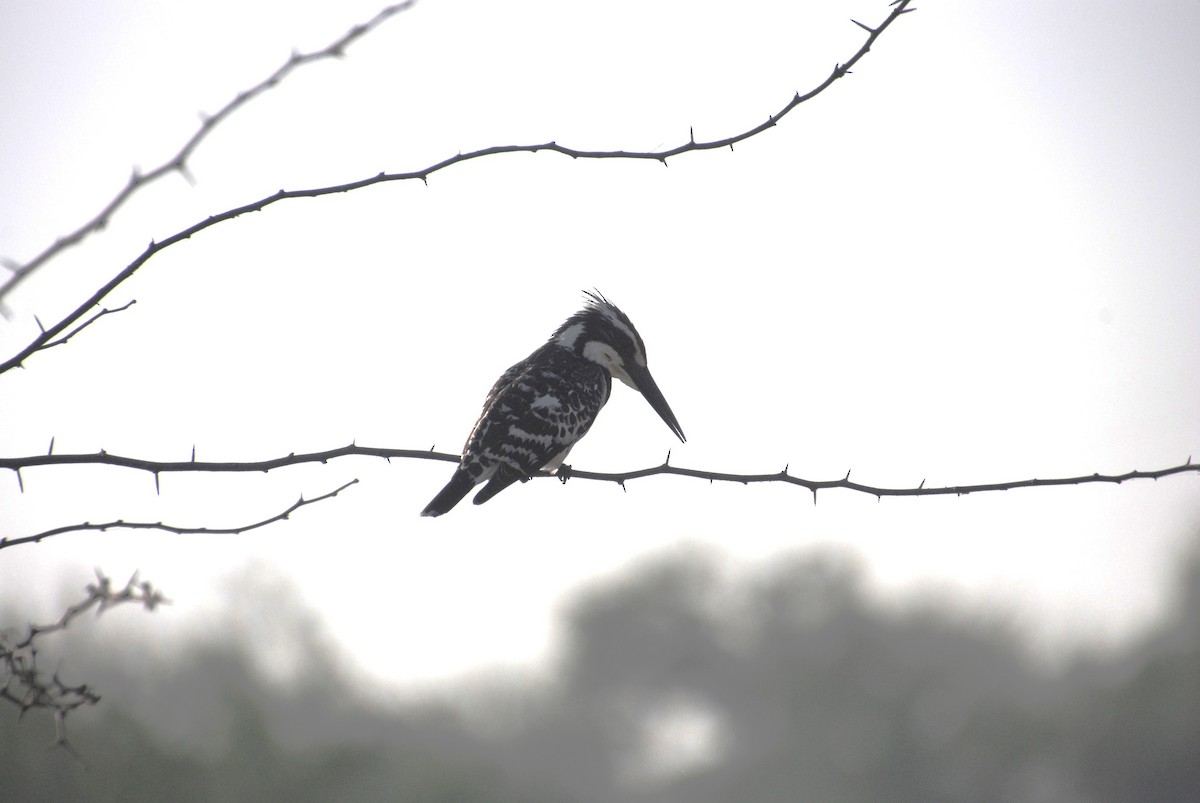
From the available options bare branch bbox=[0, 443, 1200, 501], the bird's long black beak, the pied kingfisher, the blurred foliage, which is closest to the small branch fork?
bare branch bbox=[0, 443, 1200, 501]

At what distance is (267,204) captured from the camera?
9.52 feet

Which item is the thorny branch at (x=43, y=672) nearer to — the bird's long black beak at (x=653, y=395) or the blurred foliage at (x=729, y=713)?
the bird's long black beak at (x=653, y=395)

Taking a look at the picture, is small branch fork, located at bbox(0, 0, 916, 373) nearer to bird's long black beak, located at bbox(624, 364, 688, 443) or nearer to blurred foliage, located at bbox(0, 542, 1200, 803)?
bird's long black beak, located at bbox(624, 364, 688, 443)

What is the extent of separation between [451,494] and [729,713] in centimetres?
5284

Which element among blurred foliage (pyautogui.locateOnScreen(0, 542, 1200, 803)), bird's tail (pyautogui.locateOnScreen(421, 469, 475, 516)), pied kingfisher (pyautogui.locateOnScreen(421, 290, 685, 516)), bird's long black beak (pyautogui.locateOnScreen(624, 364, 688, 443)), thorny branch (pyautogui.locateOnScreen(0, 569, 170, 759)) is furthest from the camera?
blurred foliage (pyautogui.locateOnScreen(0, 542, 1200, 803))

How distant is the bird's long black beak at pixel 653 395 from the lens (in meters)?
7.95

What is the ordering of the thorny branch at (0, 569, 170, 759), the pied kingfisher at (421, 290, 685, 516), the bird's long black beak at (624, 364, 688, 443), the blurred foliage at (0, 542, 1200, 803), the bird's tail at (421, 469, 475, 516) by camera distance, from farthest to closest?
the blurred foliage at (0, 542, 1200, 803)
the bird's long black beak at (624, 364, 688, 443)
the pied kingfisher at (421, 290, 685, 516)
the bird's tail at (421, 469, 475, 516)
the thorny branch at (0, 569, 170, 759)

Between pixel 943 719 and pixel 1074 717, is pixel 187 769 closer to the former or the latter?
pixel 943 719

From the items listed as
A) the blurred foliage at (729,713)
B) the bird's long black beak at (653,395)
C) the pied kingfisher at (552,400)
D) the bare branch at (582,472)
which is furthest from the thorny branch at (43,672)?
the blurred foliage at (729,713)

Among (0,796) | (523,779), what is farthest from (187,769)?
(523,779)

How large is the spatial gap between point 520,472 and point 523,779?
43.3 metres

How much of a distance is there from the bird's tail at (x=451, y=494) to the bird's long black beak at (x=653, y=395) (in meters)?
1.76

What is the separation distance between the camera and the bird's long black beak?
7.95m

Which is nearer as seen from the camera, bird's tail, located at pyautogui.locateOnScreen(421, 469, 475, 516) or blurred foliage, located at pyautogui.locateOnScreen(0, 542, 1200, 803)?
bird's tail, located at pyautogui.locateOnScreen(421, 469, 475, 516)
